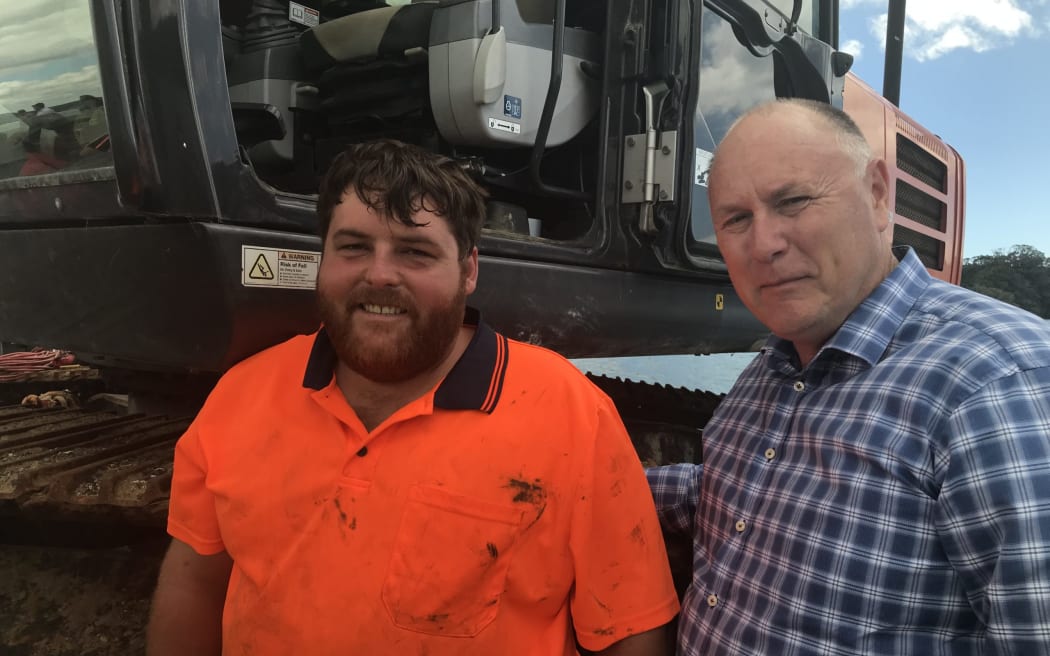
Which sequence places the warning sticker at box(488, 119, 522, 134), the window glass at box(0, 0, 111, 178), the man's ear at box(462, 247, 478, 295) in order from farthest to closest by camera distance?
the warning sticker at box(488, 119, 522, 134), the window glass at box(0, 0, 111, 178), the man's ear at box(462, 247, 478, 295)

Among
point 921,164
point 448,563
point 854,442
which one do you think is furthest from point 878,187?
point 921,164

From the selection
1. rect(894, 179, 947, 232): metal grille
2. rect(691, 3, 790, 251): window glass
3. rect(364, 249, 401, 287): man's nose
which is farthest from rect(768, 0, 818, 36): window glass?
rect(364, 249, 401, 287): man's nose

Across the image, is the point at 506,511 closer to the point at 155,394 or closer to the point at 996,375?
the point at 996,375

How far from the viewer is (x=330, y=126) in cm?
264

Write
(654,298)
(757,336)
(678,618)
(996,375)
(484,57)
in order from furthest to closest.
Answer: (757,336), (654,298), (484,57), (678,618), (996,375)

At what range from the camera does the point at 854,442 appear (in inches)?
45.1

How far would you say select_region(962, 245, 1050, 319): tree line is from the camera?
15.4 ft

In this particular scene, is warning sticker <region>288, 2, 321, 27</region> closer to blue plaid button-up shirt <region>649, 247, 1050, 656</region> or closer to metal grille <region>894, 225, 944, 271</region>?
blue plaid button-up shirt <region>649, 247, 1050, 656</region>

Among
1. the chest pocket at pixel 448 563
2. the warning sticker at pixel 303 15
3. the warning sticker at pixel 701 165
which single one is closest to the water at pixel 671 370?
the warning sticker at pixel 701 165

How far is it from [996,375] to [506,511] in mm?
797

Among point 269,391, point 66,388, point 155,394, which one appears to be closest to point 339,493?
point 269,391

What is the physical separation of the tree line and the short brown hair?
13.2 ft

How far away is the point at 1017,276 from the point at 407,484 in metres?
5.07

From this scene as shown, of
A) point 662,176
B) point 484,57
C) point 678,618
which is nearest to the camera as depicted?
point 678,618
